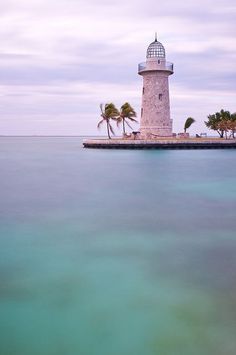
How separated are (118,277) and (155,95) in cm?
3753

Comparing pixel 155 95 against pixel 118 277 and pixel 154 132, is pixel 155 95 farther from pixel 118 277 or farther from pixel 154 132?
pixel 118 277

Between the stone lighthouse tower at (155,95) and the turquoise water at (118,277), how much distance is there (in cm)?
2741

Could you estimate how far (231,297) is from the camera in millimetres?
6570

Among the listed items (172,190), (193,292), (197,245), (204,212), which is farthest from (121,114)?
(193,292)

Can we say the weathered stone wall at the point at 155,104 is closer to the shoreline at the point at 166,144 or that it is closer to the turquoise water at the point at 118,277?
the shoreline at the point at 166,144

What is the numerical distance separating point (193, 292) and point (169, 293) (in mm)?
387

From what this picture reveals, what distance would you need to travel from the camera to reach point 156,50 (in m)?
44.5

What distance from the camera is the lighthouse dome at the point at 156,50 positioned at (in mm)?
44344

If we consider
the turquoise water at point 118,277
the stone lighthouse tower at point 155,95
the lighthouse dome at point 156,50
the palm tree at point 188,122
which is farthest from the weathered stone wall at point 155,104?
the turquoise water at point 118,277

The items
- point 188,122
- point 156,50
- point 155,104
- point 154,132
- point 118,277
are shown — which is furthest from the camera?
point 188,122

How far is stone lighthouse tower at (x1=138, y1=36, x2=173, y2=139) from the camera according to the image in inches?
1716

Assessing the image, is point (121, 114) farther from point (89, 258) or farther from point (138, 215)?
point (89, 258)

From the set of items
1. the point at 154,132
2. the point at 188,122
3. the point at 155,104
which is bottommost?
the point at 154,132

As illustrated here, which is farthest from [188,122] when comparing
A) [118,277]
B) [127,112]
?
[118,277]
